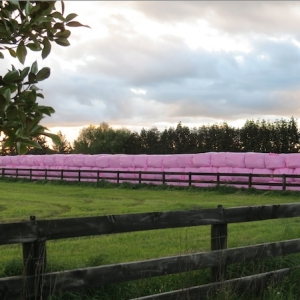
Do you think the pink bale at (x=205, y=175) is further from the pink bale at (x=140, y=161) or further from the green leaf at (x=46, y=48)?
the green leaf at (x=46, y=48)

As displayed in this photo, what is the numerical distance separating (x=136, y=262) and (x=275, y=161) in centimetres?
1968

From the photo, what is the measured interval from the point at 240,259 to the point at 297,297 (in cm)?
74

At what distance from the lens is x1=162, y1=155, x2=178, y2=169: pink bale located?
28005 millimetres

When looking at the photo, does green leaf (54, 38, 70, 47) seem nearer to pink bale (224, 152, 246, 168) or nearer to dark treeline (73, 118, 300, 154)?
pink bale (224, 152, 246, 168)

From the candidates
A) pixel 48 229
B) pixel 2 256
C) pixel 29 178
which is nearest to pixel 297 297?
pixel 48 229

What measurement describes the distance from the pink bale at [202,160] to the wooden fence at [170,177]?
103cm

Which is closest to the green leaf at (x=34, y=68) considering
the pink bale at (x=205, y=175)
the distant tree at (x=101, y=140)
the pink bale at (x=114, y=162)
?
the pink bale at (x=205, y=175)

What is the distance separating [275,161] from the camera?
23125 millimetres

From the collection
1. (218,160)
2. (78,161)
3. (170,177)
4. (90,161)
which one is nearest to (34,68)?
(218,160)

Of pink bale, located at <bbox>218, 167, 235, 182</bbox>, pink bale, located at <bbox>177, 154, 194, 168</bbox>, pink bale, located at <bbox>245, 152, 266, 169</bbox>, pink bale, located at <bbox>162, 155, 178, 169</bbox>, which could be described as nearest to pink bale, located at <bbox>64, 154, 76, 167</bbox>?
pink bale, located at <bbox>162, 155, 178, 169</bbox>

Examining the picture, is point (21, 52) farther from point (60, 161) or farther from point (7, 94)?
point (60, 161)

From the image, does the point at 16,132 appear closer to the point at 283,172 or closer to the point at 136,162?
the point at 283,172

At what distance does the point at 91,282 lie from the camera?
13.6ft

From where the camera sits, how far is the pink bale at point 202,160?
86.2 ft
